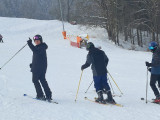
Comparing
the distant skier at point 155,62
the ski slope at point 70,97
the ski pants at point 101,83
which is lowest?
the ski slope at point 70,97

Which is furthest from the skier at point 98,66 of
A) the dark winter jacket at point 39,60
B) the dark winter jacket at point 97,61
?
the dark winter jacket at point 39,60

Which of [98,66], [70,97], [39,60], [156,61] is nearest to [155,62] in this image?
[156,61]

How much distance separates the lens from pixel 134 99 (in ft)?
24.9

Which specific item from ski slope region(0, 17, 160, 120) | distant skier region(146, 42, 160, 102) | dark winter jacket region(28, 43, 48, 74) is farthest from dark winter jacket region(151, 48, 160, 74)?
dark winter jacket region(28, 43, 48, 74)

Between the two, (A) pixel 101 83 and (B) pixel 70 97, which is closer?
(A) pixel 101 83

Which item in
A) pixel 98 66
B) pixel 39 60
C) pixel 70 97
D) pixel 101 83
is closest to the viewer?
pixel 39 60

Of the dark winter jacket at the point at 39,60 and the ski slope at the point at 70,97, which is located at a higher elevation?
the dark winter jacket at the point at 39,60

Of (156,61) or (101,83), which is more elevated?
(156,61)

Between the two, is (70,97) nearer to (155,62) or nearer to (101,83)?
(101,83)

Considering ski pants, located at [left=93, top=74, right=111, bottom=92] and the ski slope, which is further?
ski pants, located at [left=93, top=74, right=111, bottom=92]

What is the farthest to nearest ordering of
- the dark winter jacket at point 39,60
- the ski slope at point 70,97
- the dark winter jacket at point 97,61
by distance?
the dark winter jacket at point 97,61, the dark winter jacket at point 39,60, the ski slope at point 70,97

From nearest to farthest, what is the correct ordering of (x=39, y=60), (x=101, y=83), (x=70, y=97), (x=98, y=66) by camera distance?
(x=39, y=60), (x=98, y=66), (x=101, y=83), (x=70, y=97)

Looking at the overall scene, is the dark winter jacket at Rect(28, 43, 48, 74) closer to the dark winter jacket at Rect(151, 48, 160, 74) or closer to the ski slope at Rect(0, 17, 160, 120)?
the ski slope at Rect(0, 17, 160, 120)

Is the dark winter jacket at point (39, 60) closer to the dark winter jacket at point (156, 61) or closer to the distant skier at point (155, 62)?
the distant skier at point (155, 62)
